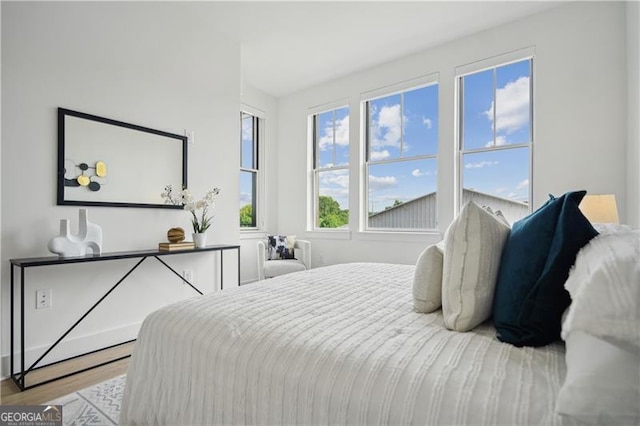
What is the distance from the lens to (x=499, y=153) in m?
3.53

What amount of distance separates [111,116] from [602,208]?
3791mm

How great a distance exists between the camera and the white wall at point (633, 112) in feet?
7.99

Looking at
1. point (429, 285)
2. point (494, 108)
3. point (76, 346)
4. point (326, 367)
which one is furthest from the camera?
point (494, 108)

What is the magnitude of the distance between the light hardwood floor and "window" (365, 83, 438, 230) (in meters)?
3.17

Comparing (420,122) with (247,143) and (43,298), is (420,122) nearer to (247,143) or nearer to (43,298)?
(247,143)

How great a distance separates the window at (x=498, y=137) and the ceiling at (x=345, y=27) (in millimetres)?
558

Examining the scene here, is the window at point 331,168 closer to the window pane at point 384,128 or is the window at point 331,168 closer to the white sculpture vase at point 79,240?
the window pane at point 384,128

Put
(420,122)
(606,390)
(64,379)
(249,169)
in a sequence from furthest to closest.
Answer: (249,169)
(420,122)
(64,379)
(606,390)

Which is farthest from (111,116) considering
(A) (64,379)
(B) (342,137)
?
(B) (342,137)

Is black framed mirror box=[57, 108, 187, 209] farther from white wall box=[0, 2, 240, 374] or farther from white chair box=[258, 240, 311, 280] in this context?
white chair box=[258, 240, 311, 280]

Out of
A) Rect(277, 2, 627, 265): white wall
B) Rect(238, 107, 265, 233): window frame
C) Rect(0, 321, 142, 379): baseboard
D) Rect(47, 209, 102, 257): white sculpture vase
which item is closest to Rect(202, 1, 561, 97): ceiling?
Rect(277, 2, 627, 265): white wall

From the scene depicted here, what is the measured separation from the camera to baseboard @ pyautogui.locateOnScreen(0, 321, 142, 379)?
84.5 inches

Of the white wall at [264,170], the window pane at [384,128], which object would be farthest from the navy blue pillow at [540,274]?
the white wall at [264,170]

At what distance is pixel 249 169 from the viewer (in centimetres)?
492
